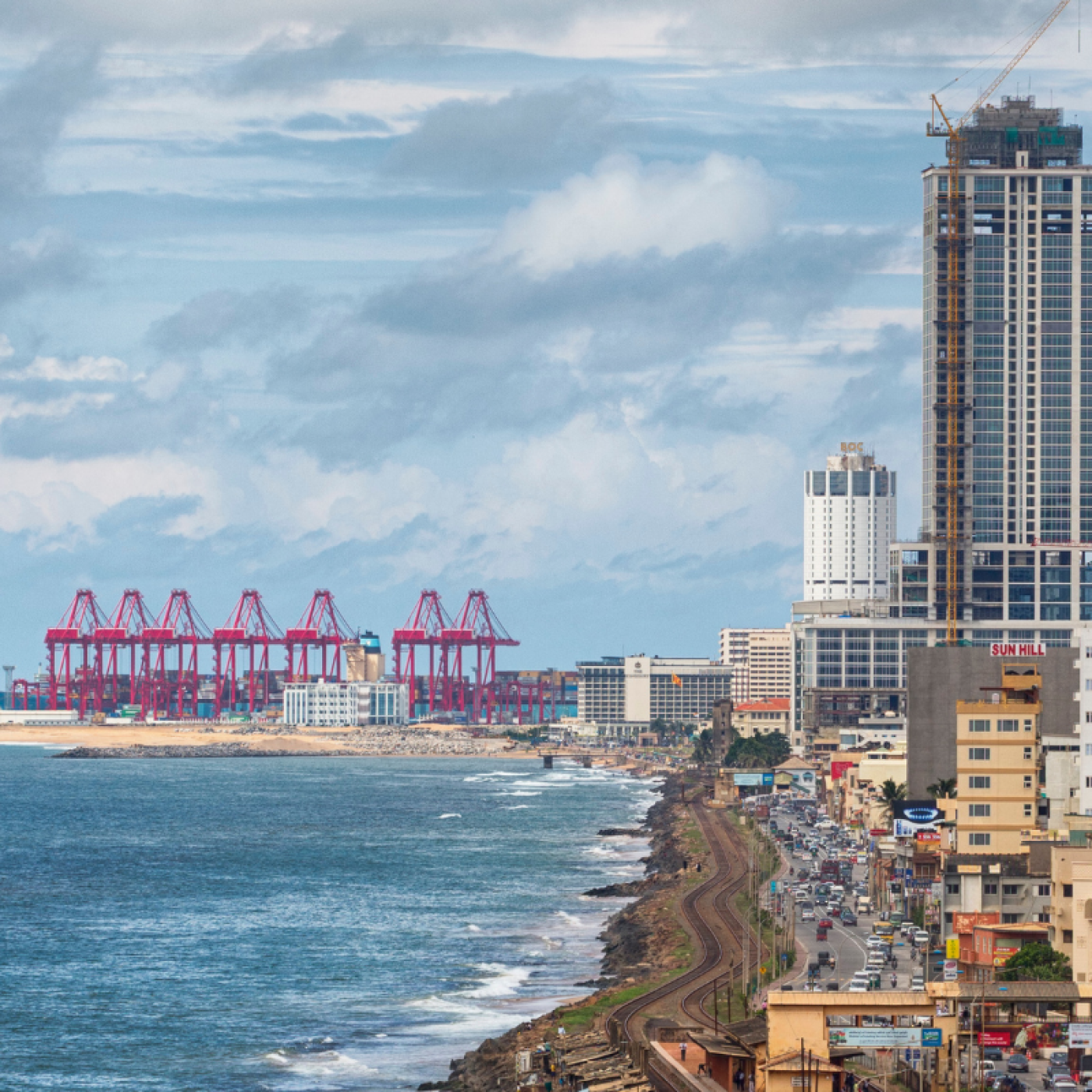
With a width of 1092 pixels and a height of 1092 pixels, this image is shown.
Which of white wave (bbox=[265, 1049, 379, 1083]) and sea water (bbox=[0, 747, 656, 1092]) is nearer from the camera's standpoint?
white wave (bbox=[265, 1049, 379, 1083])

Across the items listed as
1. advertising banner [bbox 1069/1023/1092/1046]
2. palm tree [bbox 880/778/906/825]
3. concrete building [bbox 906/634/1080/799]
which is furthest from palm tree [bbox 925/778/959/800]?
advertising banner [bbox 1069/1023/1092/1046]

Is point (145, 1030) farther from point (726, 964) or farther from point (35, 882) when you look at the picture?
point (35, 882)

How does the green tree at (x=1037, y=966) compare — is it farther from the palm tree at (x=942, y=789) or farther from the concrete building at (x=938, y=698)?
the concrete building at (x=938, y=698)

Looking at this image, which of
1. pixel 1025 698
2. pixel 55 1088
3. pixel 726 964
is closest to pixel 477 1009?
pixel 726 964

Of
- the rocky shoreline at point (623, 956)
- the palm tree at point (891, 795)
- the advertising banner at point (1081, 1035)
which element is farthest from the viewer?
the palm tree at point (891, 795)

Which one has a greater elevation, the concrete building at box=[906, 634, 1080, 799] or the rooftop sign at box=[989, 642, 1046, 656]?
the rooftop sign at box=[989, 642, 1046, 656]

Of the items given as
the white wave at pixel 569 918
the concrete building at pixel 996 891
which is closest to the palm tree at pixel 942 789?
the white wave at pixel 569 918

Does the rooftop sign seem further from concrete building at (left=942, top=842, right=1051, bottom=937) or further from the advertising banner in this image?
the advertising banner
